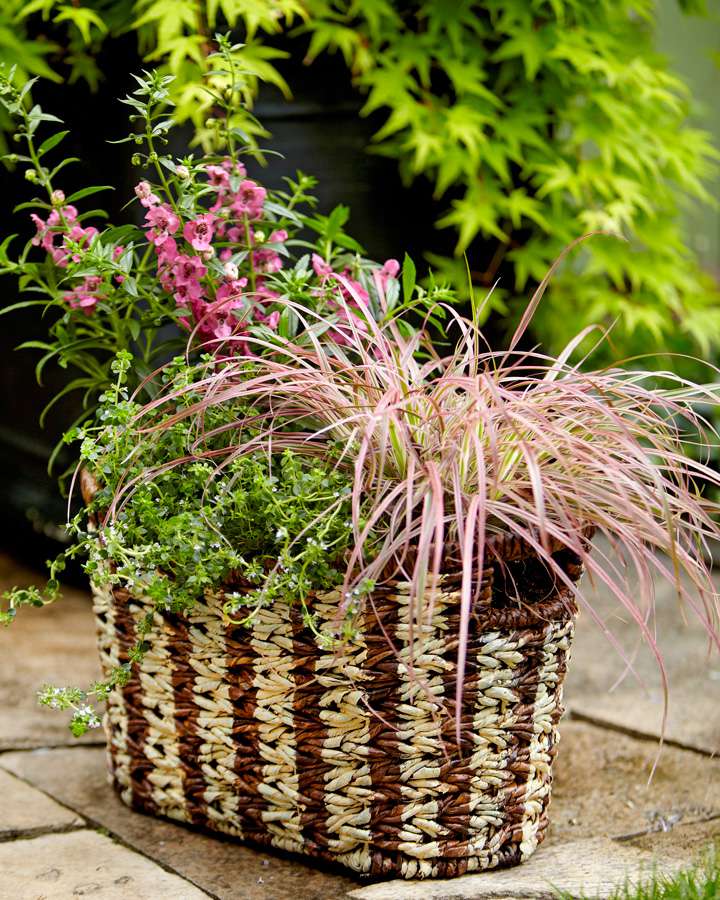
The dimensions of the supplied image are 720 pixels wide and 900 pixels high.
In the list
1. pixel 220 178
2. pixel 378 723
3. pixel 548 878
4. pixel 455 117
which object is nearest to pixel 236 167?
pixel 220 178

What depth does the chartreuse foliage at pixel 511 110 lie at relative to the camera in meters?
2.48

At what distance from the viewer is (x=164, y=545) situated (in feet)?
4.97

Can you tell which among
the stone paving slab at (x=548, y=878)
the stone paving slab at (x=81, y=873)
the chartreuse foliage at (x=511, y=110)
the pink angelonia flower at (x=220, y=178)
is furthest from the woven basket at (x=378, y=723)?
the chartreuse foliage at (x=511, y=110)

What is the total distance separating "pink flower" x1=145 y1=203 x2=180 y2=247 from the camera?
65.0 inches

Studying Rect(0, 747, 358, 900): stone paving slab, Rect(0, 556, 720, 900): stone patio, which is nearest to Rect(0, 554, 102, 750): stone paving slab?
Rect(0, 556, 720, 900): stone patio

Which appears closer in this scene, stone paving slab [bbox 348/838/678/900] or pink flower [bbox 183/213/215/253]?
stone paving slab [bbox 348/838/678/900]

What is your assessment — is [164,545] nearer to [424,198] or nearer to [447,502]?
[447,502]

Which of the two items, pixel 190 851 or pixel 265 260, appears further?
pixel 265 260

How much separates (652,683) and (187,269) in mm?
1534

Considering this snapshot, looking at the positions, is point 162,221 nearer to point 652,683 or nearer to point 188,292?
point 188,292

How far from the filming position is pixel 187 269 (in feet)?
5.49

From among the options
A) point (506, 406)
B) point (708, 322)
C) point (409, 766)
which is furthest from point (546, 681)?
point (708, 322)

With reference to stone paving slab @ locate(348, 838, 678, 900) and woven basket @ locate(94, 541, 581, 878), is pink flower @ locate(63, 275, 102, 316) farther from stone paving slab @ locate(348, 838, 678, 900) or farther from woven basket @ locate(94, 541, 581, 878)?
stone paving slab @ locate(348, 838, 678, 900)

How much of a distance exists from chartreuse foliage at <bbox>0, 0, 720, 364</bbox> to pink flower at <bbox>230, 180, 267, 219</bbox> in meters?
0.65
